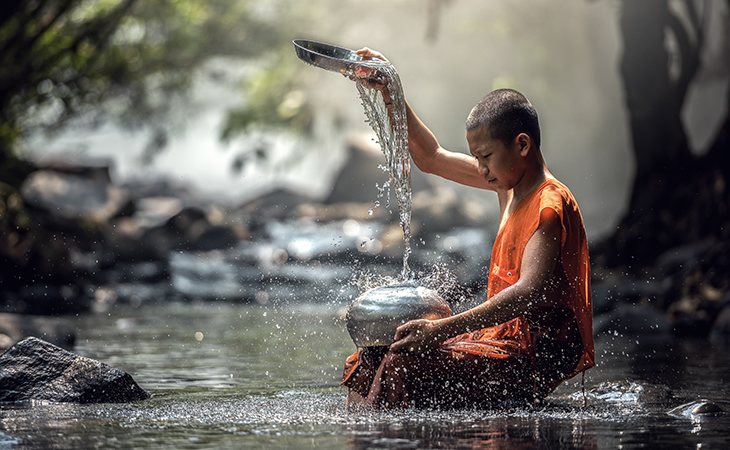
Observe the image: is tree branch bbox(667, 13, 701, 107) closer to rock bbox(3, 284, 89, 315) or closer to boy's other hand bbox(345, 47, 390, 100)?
rock bbox(3, 284, 89, 315)

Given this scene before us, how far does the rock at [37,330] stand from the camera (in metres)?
10.1

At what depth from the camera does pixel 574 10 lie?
3469 centimetres

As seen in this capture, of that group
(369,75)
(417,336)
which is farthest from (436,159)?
(417,336)

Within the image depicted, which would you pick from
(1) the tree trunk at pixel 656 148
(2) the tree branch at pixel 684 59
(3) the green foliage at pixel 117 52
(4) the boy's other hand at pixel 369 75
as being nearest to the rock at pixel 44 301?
(3) the green foliage at pixel 117 52

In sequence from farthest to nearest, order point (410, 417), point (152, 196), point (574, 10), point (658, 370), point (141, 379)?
point (152, 196) < point (574, 10) < point (658, 370) < point (141, 379) < point (410, 417)

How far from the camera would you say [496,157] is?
5.81 metres

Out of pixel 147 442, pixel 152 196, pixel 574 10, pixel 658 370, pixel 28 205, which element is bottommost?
pixel 147 442

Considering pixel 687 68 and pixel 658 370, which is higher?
pixel 687 68

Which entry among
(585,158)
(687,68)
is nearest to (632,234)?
(687,68)

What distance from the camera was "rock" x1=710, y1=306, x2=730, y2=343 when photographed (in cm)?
1119

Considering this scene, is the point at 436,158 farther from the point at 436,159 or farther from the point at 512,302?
the point at 512,302

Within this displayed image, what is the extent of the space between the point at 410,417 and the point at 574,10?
99.9ft

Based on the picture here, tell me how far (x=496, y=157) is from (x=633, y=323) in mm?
6857

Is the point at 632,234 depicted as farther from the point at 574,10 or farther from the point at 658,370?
the point at 574,10
